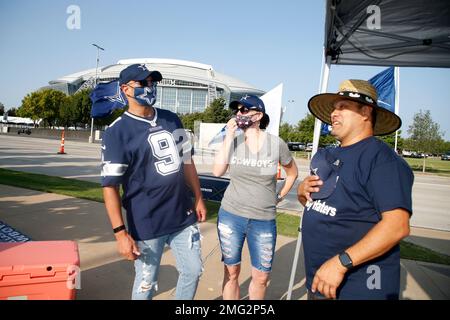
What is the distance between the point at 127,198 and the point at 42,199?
5.88 m

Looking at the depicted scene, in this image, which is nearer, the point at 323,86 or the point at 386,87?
the point at 323,86

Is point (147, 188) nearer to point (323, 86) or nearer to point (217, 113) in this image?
point (323, 86)

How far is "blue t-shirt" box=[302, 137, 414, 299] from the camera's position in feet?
4.97

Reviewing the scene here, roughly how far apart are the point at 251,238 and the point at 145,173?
1.12 meters

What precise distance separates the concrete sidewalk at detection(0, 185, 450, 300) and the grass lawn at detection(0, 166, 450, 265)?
368 millimetres

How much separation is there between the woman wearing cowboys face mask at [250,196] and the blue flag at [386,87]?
13.3 ft

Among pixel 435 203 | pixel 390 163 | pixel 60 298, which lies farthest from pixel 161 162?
pixel 435 203

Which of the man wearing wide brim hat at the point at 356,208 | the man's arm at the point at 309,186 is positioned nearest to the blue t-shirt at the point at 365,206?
the man wearing wide brim hat at the point at 356,208

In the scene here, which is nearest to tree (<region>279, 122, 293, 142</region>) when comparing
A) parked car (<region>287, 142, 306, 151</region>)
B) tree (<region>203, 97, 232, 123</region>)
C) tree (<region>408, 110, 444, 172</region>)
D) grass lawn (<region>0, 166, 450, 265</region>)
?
parked car (<region>287, 142, 306, 151</region>)

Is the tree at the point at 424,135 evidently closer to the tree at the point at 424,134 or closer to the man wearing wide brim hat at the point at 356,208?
the tree at the point at 424,134

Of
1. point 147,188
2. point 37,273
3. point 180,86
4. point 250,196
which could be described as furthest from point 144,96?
point 180,86

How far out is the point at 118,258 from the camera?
13.7 ft

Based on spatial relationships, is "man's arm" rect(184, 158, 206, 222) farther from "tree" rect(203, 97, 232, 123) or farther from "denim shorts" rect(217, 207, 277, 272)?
"tree" rect(203, 97, 232, 123)
